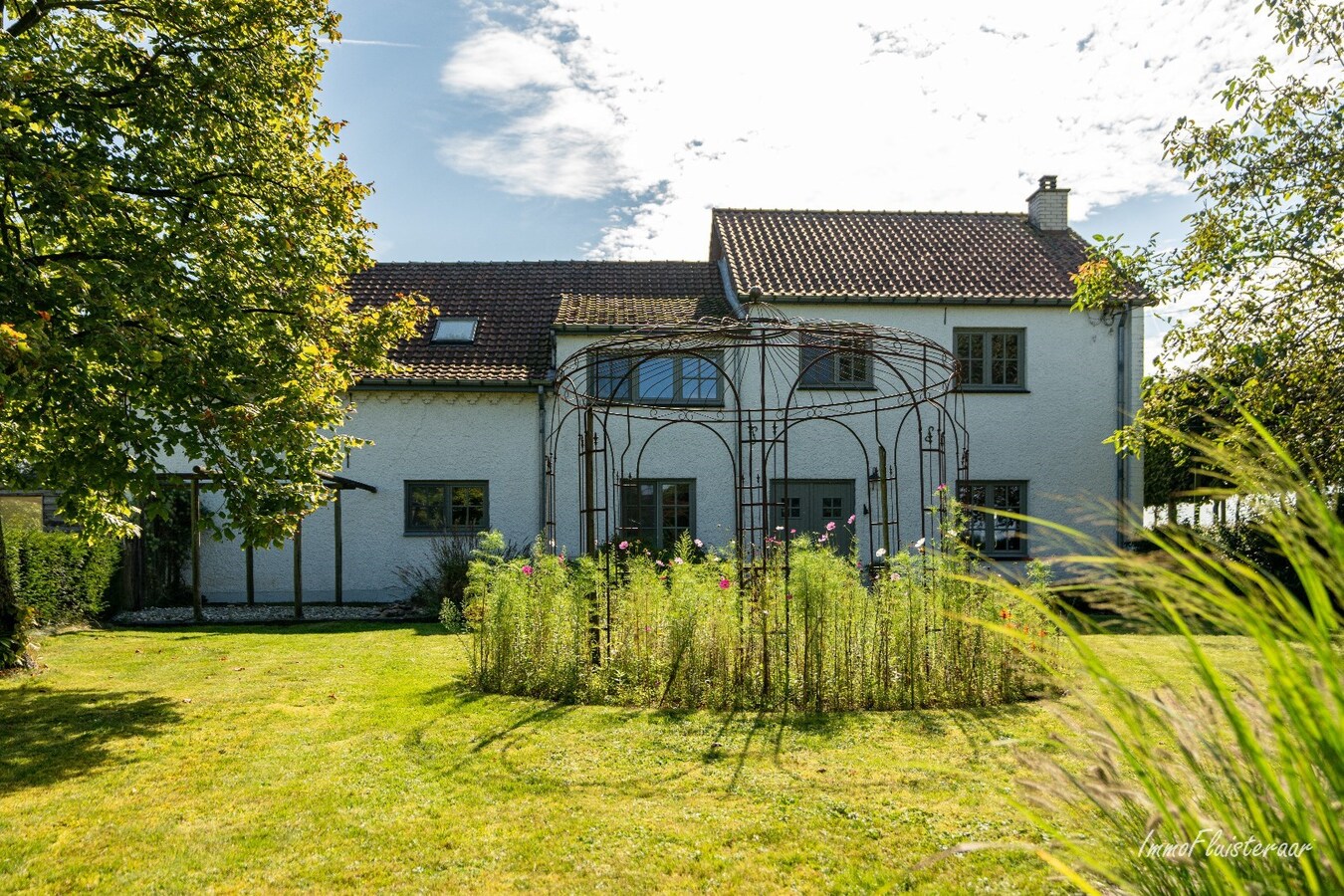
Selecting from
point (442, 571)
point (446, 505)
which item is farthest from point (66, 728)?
point (446, 505)

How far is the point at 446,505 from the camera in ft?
48.5

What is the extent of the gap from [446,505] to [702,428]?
4.64 metres

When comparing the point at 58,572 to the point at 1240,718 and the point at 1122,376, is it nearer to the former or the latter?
the point at 1240,718

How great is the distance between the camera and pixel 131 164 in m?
7.24

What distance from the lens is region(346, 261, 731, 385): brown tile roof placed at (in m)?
14.8

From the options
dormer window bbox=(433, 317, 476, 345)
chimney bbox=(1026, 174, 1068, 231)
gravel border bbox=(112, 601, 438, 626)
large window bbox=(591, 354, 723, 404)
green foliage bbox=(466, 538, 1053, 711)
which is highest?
chimney bbox=(1026, 174, 1068, 231)

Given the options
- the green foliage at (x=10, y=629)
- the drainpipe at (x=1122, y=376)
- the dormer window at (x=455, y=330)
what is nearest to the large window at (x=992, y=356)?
the drainpipe at (x=1122, y=376)

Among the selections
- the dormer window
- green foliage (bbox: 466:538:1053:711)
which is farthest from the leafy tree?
the dormer window

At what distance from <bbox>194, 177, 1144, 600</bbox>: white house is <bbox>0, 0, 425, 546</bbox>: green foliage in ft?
19.9

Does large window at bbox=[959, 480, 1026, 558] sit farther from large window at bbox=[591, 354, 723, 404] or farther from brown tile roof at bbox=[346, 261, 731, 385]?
brown tile roof at bbox=[346, 261, 731, 385]

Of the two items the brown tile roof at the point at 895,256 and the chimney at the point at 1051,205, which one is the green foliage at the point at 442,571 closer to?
the brown tile roof at the point at 895,256

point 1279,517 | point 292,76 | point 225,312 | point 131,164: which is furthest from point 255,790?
point 292,76

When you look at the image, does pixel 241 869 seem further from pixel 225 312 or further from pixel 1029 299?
pixel 1029 299

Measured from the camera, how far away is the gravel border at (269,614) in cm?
1226
